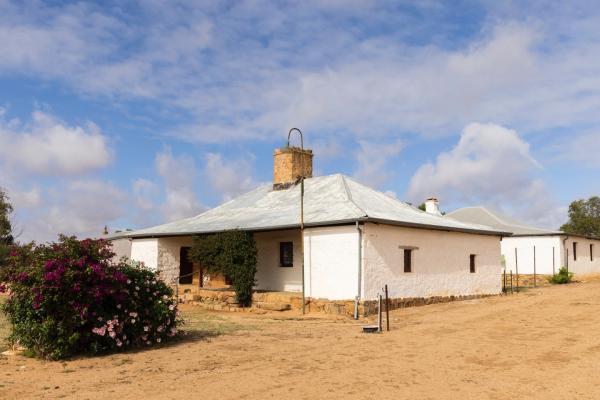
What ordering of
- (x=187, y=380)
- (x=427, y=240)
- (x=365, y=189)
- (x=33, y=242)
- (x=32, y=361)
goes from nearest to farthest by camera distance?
(x=187, y=380) → (x=32, y=361) → (x=33, y=242) → (x=427, y=240) → (x=365, y=189)

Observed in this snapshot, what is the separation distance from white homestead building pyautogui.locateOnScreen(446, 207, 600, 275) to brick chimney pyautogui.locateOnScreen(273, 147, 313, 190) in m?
13.3

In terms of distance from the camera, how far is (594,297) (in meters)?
17.8

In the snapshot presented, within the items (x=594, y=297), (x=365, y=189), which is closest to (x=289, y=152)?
(x=365, y=189)

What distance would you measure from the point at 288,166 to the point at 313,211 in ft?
19.1

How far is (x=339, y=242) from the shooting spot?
1562 centimetres

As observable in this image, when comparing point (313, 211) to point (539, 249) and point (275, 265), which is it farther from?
point (539, 249)

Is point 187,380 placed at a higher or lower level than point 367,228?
lower

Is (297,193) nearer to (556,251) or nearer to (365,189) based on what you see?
(365,189)

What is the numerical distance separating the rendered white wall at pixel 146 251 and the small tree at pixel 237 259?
178 inches

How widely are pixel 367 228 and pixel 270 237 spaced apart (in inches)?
213

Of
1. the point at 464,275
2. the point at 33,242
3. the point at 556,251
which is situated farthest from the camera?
the point at 556,251

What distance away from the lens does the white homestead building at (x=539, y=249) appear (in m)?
29.1

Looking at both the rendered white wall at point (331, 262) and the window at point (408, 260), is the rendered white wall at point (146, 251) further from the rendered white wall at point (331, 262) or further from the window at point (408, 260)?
the window at point (408, 260)

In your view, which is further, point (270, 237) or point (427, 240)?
point (270, 237)
